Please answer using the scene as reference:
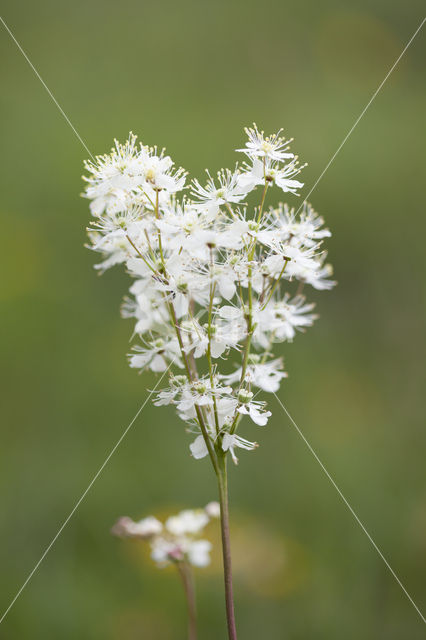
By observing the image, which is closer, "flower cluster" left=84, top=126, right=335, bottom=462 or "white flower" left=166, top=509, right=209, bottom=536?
"flower cluster" left=84, top=126, right=335, bottom=462

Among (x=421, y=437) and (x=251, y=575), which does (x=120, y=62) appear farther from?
(x=251, y=575)

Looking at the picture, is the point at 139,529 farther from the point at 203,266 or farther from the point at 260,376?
the point at 203,266

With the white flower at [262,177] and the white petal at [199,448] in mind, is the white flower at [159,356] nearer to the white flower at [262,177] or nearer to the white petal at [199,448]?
the white petal at [199,448]

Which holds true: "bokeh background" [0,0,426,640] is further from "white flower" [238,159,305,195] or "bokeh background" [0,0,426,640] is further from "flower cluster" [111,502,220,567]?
"white flower" [238,159,305,195]

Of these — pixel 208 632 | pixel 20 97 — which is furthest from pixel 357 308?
pixel 20 97

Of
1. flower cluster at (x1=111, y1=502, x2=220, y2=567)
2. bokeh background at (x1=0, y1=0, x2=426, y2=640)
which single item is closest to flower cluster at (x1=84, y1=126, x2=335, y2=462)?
flower cluster at (x1=111, y1=502, x2=220, y2=567)

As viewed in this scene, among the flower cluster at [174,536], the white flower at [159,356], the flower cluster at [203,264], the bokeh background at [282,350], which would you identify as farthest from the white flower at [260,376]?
the bokeh background at [282,350]

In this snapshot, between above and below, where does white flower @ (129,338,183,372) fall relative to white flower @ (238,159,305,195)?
below
